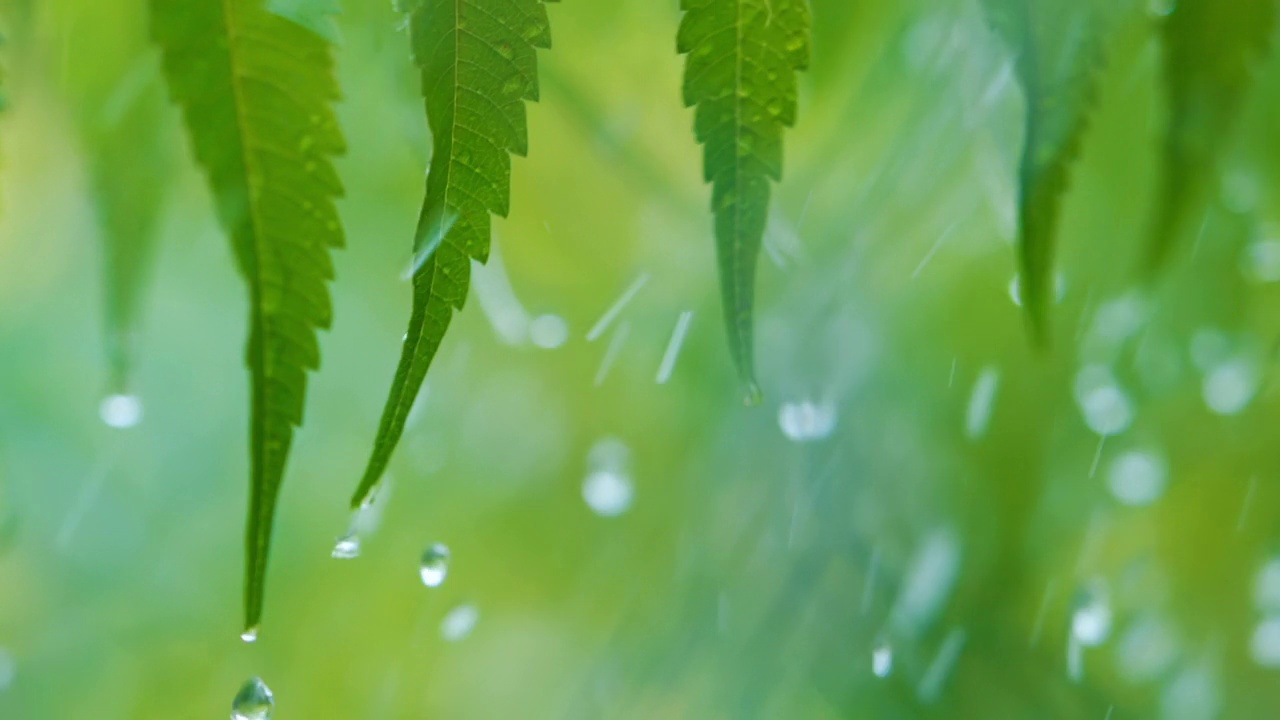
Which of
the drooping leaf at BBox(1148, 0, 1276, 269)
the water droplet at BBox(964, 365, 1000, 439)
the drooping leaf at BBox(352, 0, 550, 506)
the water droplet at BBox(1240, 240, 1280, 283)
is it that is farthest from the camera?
the water droplet at BBox(964, 365, 1000, 439)

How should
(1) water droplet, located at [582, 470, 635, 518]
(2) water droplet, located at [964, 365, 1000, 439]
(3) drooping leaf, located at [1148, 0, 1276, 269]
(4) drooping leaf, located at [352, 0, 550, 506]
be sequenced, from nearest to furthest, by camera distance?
(4) drooping leaf, located at [352, 0, 550, 506] < (3) drooping leaf, located at [1148, 0, 1276, 269] < (2) water droplet, located at [964, 365, 1000, 439] < (1) water droplet, located at [582, 470, 635, 518]

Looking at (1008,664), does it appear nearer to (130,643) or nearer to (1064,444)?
(1064,444)

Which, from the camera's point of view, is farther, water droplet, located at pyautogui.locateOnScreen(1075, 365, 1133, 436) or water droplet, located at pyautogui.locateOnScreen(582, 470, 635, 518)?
water droplet, located at pyautogui.locateOnScreen(582, 470, 635, 518)

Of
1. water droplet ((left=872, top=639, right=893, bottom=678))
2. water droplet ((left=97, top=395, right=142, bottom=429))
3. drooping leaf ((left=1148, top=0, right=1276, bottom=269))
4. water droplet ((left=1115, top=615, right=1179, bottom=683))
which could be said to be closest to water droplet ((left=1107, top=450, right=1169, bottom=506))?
water droplet ((left=1115, top=615, right=1179, bottom=683))

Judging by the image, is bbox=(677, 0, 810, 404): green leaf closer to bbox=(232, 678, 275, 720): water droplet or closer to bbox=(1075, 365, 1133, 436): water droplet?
bbox=(232, 678, 275, 720): water droplet

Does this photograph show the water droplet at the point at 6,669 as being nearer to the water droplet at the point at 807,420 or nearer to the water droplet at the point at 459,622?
the water droplet at the point at 459,622

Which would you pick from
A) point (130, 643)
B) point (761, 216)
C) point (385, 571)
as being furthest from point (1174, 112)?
point (130, 643)

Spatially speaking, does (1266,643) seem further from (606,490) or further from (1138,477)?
(606,490)
